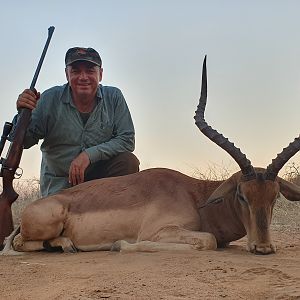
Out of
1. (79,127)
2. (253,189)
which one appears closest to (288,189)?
(253,189)

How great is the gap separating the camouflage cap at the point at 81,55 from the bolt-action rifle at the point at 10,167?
558 millimetres

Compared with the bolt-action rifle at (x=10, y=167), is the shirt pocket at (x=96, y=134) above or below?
above

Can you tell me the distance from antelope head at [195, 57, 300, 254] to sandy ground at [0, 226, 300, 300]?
0.68ft

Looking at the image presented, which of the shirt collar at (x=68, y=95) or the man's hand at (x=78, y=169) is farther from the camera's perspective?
the shirt collar at (x=68, y=95)

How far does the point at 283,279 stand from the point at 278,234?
11.6 feet

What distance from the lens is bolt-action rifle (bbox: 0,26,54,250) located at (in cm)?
587

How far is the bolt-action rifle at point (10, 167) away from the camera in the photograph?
5.87 meters

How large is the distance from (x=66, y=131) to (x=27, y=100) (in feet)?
2.29

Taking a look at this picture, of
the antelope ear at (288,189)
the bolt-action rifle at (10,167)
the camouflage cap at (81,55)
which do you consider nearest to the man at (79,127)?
the camouflage cap at (81,55)

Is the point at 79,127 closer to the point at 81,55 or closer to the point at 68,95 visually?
the point at 68,95

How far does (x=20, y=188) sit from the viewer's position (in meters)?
13.0

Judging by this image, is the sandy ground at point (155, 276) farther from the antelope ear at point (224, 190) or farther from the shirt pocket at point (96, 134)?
the shirt pocket at point (96, 134)

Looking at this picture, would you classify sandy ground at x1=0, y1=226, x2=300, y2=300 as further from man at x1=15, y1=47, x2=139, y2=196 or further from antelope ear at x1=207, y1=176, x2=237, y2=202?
man at x1=15, y1=47, x2=139, y2=196

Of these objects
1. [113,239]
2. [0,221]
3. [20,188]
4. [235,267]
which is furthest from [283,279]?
[20,188]
